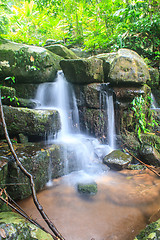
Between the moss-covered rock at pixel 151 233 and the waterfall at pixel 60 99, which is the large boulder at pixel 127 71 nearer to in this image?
the waterfall at pixel 60 99

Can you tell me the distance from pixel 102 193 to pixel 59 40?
10.2m

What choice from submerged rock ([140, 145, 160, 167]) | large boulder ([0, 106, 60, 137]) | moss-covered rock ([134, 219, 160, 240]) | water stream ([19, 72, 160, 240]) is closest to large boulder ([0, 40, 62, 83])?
water stream ([19, 72, 160, 240])

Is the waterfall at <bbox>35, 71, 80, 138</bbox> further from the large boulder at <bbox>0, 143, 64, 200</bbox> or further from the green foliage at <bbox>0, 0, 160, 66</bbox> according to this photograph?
the green foliage at <bbox>0, 0, 160, 66</bbox>

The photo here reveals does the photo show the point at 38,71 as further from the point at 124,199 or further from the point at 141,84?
the point at 124,199

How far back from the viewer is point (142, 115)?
488cm

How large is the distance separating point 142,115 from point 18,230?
4372mm

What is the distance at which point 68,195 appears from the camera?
2949mm

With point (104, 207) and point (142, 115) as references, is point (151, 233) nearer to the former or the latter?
point (104, 207)

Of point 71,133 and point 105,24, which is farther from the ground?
point 105,24

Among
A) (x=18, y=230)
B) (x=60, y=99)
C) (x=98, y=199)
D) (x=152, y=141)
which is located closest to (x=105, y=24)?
(x=60, y=99)

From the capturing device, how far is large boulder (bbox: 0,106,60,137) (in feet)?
11.5

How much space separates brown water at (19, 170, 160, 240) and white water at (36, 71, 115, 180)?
62cm

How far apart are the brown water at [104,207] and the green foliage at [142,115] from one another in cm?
168

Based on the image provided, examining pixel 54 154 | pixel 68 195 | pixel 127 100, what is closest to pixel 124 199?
pixel 68 195
